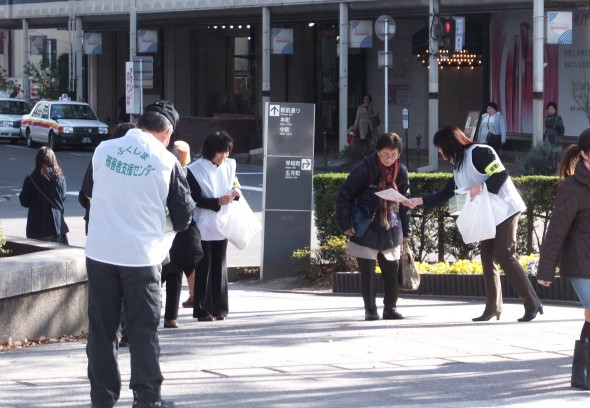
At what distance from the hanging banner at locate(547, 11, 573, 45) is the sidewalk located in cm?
1709

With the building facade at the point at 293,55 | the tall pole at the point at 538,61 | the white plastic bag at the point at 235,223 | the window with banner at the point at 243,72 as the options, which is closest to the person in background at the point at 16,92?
the building facade at the point at 293,55

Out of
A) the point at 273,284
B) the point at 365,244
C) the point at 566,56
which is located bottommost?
the point at 273,284

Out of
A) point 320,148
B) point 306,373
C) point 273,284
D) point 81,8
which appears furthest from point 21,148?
point 306,373

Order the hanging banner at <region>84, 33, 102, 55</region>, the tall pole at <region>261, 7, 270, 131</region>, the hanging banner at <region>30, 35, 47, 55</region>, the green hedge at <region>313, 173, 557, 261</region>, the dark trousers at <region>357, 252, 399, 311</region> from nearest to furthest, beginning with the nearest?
the dark trousers at <region>357, 252, 399, 311</region> < the green hedge at <region>313, 173, 557, 261</region> < the tall pole at <region>261, 7, 270, 131</region> < the hanging banner at <region>84, 33, 102, 55</region> < the hanging banner at <region>30, 35, 47, 55</region>

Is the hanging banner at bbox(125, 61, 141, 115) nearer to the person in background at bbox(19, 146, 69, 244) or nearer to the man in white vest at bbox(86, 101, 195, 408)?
the person in background at bbox(19, 146, 69, 244)

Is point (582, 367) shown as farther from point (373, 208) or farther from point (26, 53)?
point (26, 53)

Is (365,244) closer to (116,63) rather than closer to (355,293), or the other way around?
(355,293)

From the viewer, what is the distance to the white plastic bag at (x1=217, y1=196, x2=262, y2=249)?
1006 centimetres

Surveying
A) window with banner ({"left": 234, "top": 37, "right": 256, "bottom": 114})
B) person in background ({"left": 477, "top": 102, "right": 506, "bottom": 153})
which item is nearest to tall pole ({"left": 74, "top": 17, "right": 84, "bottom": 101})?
window with banner ({"left": 234, "top": 37, "right": 256, "bottom": 114})

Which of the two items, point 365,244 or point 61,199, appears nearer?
point 365,244

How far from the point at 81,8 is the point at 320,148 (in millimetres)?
11129

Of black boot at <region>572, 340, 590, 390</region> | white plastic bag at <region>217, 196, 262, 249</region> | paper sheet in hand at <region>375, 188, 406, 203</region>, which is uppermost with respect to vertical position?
paper sheet in hand at <region>375, 188, 406, 203</region>

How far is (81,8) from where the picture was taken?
141 ft

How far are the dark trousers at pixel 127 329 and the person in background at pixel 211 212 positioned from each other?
363 cm
